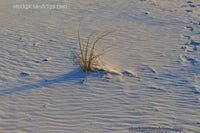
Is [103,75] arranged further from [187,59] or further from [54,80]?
[187,59]

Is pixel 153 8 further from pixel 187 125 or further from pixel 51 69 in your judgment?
pixel 187 125

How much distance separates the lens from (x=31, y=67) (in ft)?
17.9

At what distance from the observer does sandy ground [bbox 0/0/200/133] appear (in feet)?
12.7

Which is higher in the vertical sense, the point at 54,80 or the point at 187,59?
the point at 187,59

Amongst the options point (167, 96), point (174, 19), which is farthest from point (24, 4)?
point (167, 96)

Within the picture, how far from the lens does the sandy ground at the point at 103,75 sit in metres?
3.88

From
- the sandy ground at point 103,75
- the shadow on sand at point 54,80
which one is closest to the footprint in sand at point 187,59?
the sandy ground at point 103,75

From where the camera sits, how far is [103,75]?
5.08m

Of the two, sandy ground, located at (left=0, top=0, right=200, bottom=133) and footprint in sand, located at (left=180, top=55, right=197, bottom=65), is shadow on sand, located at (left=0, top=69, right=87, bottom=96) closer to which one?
sandy ground, located at (left=0, top=0, right=200, bottom=133)

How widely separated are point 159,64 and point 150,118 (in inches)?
79.9

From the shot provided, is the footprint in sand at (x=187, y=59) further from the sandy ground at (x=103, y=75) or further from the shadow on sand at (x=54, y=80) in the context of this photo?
the shadow on sand at (x=54, y=80)

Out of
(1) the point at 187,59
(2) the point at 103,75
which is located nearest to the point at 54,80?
(2) the point at 103,75

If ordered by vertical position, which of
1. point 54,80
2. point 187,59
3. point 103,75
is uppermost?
point 187,59

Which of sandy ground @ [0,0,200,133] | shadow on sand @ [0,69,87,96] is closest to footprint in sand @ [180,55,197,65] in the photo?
sandy ground @ [0,0,200,133]
